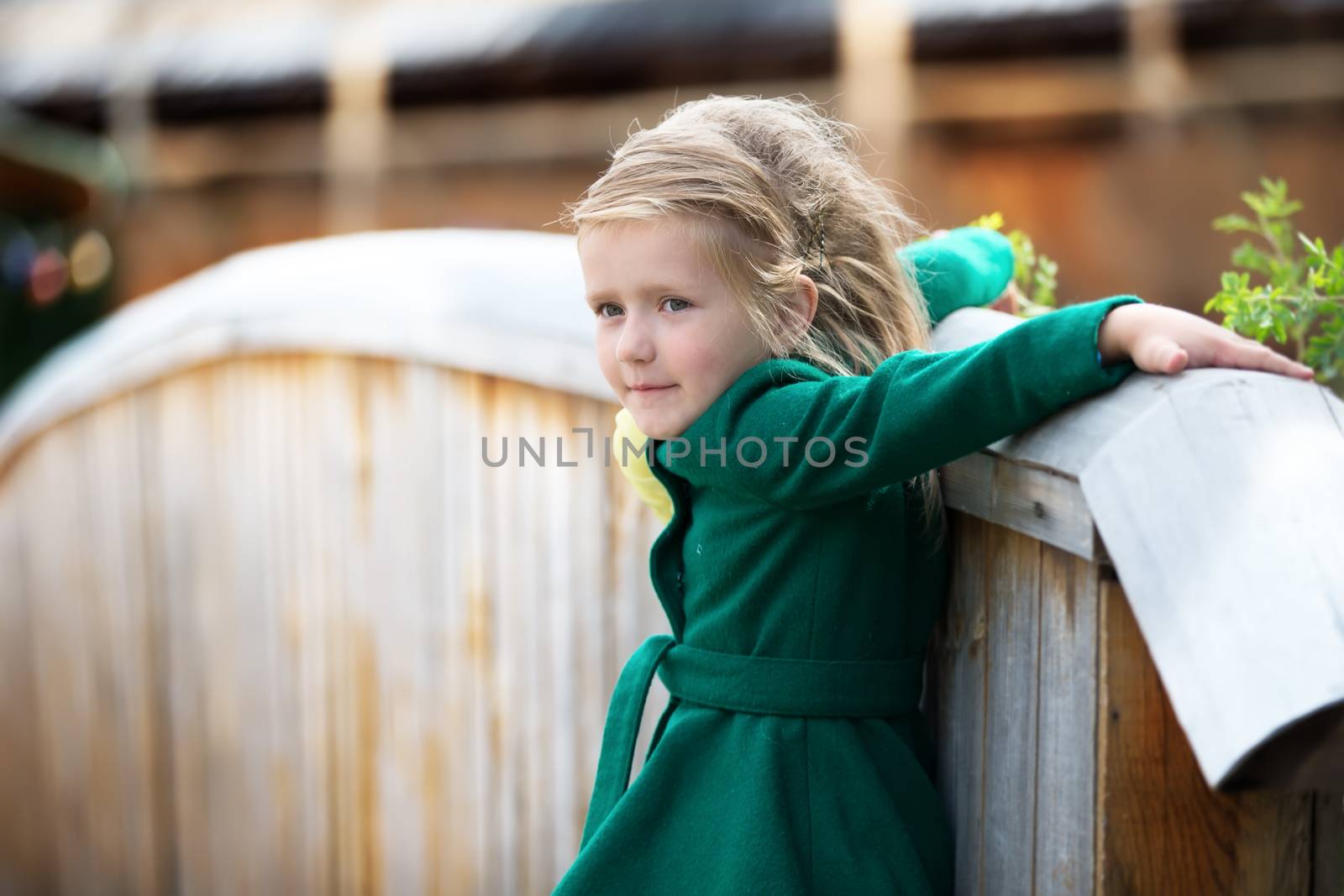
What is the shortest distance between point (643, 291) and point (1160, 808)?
771mm

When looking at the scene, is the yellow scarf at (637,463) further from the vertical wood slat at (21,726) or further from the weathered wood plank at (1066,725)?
the vertical wood slat at (21,726)

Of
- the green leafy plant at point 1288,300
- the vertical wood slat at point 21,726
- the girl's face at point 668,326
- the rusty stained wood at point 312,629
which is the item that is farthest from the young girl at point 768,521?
the vertical wood slat at point 21,726

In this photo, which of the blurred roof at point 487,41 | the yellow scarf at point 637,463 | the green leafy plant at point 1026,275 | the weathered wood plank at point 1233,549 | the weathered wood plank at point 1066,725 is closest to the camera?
the weathered wood plank at point 1233,549

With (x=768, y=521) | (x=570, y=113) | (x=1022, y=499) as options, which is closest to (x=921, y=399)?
(x=1022, y=499)

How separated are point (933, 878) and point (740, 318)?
0.69 m

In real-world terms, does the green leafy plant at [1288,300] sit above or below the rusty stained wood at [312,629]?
above

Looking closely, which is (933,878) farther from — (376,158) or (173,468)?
(376,158)

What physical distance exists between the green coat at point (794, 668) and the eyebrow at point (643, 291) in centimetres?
13

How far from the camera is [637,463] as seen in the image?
182 cm

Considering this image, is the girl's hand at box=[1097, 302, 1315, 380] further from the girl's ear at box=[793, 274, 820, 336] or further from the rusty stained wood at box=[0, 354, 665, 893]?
the rusty stained wood at box=[0, 354, 665, 893]

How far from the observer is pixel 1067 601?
55.8 inches

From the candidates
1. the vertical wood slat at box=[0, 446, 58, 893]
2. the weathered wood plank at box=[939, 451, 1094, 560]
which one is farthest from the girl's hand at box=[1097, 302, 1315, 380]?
the vertical wood slat at box=[0, 446, 58, 893]

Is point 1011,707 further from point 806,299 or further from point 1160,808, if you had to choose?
point 806,299

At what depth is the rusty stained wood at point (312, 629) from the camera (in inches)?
112
